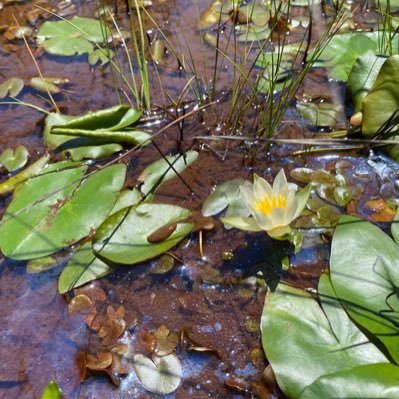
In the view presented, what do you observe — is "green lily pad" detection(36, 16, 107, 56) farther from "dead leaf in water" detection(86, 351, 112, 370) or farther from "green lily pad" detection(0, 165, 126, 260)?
"dead leaf in water" detection(86, 351, 112, 370)

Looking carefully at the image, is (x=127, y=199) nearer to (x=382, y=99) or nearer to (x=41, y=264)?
(x=41, y=264)

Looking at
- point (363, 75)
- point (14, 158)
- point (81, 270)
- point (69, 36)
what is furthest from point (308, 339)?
point (69, 36)

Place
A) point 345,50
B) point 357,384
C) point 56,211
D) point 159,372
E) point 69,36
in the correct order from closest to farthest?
point 357,384 → point 159,372 → point 56,211 → point 345,50 → point 69,36

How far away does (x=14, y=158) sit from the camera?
217cm

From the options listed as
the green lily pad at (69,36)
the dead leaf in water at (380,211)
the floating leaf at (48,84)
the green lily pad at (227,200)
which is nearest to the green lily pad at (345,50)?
the dead leaf in water at (380,211)

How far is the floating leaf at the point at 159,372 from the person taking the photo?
4.86ft

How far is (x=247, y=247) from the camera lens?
1782 millimetres

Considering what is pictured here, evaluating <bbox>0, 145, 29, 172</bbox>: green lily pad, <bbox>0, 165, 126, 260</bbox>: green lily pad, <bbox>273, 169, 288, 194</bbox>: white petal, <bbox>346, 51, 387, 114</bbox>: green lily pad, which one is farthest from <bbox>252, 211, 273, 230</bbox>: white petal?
<bbox>0, 145, 29, 172</bbox>: green lily pad

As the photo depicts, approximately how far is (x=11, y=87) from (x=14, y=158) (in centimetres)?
56

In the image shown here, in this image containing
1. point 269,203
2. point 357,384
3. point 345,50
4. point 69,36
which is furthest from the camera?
point 69,36

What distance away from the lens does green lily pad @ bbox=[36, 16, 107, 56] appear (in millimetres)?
2689

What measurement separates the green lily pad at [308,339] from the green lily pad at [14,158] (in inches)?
49.4

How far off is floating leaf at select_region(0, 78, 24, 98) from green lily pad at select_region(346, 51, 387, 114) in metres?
1.64

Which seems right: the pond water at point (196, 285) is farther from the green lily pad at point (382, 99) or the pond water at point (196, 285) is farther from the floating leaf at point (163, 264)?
the green lily pad at point (382, 99)
